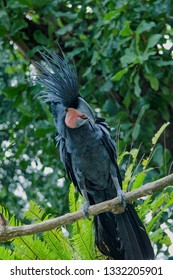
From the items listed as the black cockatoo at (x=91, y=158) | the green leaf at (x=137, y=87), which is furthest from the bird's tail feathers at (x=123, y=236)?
the green leaf at (x=137, y=87)

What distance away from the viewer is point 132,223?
2.68 meters

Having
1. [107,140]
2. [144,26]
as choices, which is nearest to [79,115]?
[107,140]

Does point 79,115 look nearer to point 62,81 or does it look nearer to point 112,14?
point 62,81

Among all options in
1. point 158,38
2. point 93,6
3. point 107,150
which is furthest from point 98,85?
point 107,150

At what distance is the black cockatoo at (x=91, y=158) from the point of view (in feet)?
8.18

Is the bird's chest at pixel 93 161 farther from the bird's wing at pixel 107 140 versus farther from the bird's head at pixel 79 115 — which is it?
the bird's head at pixel 79 115

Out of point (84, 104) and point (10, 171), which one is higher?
point (84, 104)

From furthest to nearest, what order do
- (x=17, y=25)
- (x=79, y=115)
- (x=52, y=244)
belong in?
(x=17, y=25), (x=52, y=244), (x=79, y=115)

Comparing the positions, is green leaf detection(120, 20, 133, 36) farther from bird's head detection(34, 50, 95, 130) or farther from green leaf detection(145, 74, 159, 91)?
bird's head detection(34, 50, 95, 130)

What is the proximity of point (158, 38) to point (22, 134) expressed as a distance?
130cm

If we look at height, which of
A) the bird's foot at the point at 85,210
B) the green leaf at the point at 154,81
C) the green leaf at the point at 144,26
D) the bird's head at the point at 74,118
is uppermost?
the green leaf at the point at 144,26

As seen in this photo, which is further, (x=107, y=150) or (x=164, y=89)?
(x=164, y=89)

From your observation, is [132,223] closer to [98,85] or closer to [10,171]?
[98,85]

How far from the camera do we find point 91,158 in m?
2.69
